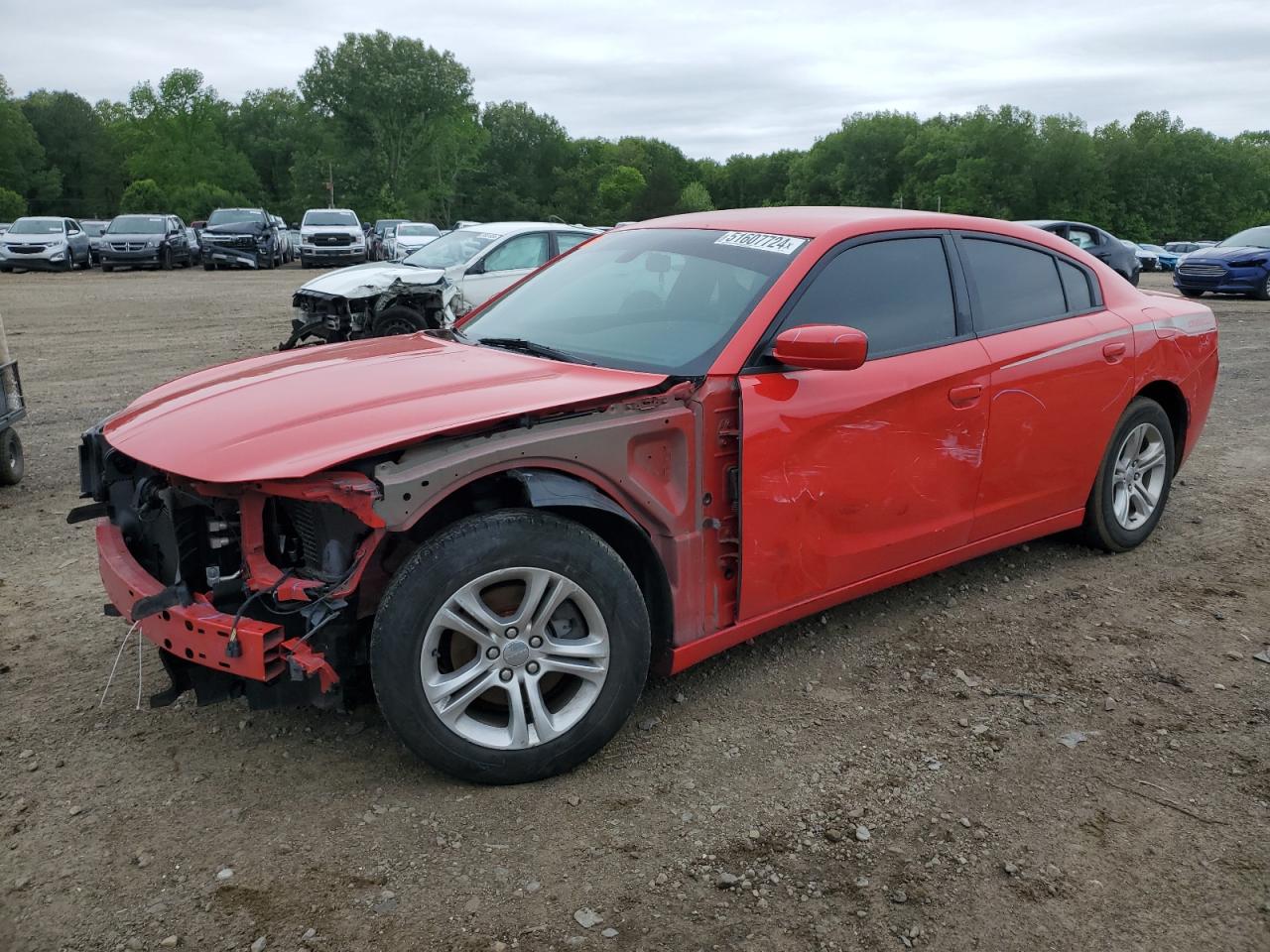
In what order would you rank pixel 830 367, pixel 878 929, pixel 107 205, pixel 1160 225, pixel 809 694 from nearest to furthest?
1. pixel 878 929
2. pixel 830 367
3. pixel 809 694
4. pixel 1160 225
5. pixel 107 205

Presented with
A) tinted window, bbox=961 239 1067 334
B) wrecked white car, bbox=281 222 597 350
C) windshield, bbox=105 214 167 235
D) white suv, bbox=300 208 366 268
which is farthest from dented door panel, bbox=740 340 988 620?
windshield, bbox=105 214 167 235

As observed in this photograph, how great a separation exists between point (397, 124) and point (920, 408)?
8044 cm

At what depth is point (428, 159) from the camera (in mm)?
78500

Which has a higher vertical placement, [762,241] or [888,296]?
[762,241]

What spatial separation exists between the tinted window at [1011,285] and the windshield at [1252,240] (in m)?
18.3

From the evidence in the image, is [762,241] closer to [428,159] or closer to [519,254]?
[519,254]

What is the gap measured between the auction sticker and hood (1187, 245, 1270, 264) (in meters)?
19.0

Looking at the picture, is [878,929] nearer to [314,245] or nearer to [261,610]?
[261,610]

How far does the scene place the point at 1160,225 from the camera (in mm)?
66875

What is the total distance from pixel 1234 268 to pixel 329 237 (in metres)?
23.0

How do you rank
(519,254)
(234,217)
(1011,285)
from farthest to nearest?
(234,217) → (519,254) → (1011,285)

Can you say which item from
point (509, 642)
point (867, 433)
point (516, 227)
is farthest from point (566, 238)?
point (509, 642)

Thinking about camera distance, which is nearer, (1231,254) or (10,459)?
(10,459)

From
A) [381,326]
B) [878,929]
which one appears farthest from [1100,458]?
[381,326]
